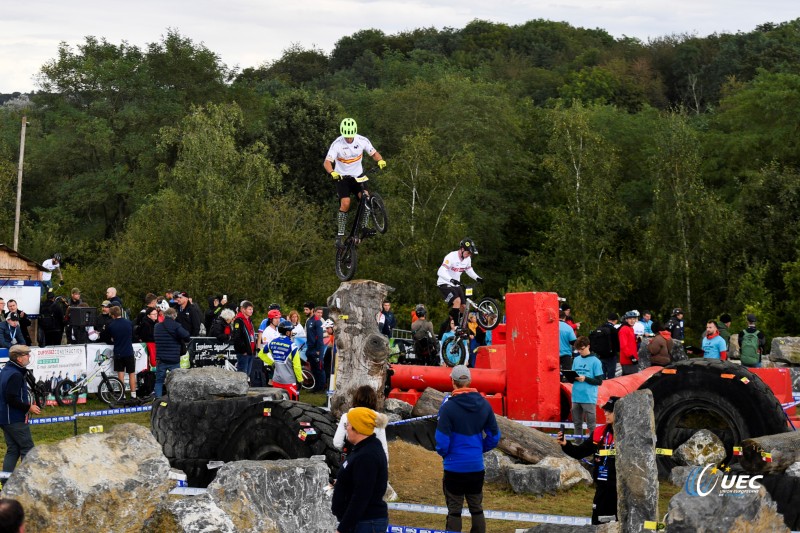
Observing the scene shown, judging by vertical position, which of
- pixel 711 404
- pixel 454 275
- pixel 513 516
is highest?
pixel 454 275

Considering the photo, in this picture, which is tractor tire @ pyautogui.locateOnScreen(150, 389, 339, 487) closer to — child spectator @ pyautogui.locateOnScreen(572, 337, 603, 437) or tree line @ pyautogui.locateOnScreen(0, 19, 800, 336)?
child spectator @ pyautogui.locateOnScreen(572, 337, 603, 437)

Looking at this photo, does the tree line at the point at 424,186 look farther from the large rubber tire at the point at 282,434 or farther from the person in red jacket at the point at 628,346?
the large rubber tire at the point at 282,434

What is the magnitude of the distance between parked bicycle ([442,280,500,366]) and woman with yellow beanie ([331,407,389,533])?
11871 millimetres

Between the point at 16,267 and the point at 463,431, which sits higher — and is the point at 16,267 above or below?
below

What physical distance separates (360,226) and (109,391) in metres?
5.74

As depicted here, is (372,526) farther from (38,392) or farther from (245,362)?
(38,392)

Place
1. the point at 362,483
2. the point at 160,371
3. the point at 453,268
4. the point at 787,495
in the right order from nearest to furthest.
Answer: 1. the point at 362,483
2. the point at 787,495
3. the point at 160,371
4. the point at 453,268

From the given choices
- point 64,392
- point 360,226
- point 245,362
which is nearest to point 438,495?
point 360,226

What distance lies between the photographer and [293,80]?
101188mm

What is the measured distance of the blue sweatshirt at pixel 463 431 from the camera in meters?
10.2

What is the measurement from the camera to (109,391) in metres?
19.6

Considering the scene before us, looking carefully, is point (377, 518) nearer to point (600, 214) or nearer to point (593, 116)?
point (600, 214)

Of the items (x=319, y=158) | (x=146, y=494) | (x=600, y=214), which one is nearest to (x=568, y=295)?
(x=600, y=214)

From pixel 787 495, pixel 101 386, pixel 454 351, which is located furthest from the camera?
pixel 454 351
